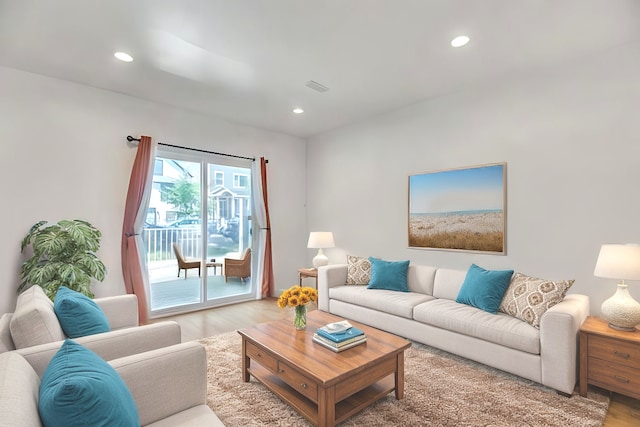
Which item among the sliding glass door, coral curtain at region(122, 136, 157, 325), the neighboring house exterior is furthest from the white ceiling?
the sliding glass door

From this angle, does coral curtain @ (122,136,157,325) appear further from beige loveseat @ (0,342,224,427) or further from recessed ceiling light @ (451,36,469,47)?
recessed ceiling light @ (451,36,469,47)

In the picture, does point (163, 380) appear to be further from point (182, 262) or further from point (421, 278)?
point (182, 262)

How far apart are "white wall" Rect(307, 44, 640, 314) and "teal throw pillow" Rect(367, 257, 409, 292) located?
1.27 ft

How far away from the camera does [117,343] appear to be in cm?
182

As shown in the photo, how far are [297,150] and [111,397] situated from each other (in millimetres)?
5067

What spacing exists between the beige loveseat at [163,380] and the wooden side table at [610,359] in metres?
2.59

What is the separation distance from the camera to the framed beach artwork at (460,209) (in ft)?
11.5

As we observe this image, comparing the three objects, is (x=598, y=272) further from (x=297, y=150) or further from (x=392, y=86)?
(x=297, y=150)

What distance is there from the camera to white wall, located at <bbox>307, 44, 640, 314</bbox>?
278cm

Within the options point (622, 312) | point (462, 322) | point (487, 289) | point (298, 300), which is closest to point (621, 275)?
point (622, 312)

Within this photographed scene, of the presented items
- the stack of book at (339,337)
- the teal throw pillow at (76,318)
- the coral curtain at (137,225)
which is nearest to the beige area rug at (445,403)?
the stack of book at (339,337)

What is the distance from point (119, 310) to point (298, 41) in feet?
8.96

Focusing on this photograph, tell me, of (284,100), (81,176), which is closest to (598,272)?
(284,100)

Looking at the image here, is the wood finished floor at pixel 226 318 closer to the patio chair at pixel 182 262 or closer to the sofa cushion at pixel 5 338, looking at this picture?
the patio chair at pixel 182 262
